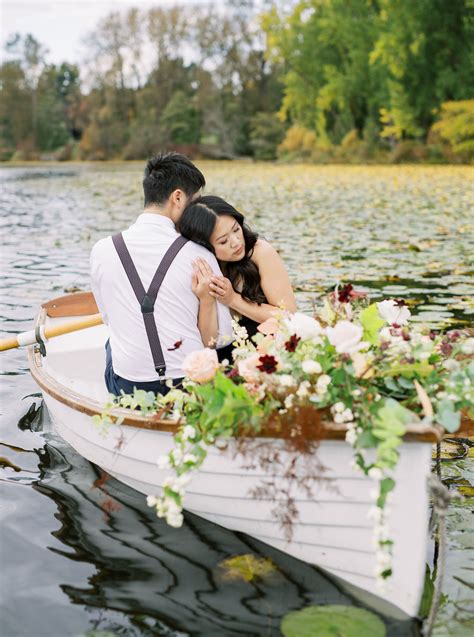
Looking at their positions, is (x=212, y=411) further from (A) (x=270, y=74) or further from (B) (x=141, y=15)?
(B) (x=141, y=15)

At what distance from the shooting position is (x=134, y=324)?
3504mm

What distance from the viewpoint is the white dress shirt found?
11.3ft

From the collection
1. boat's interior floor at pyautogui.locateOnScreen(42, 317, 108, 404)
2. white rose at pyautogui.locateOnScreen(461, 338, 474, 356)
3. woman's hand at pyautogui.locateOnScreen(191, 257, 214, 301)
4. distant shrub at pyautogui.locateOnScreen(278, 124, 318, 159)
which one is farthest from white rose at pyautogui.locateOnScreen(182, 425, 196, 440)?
distant shrub at pyautogui.locateOnScreen(278, 124, 318, 159)

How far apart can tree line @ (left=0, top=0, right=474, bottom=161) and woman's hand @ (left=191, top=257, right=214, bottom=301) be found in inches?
1081

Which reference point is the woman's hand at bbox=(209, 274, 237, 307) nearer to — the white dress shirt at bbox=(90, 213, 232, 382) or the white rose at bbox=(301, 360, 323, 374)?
the white dress shirt at bbox=(90, 213, 232, 382)

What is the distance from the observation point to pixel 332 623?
2812mm

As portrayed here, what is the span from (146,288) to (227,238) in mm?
545

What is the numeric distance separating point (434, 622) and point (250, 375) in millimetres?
1053

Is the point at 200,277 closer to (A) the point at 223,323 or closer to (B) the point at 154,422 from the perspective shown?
(A) the point at 223,323

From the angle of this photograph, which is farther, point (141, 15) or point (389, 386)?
point (141, 15)

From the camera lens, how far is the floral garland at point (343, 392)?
8.48 feet

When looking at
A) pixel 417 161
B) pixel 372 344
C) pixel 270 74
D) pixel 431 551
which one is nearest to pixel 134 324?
pixel 372 344

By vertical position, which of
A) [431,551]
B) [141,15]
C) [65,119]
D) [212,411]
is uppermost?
[141,15]

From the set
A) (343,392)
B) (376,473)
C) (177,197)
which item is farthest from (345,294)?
(177,197)
